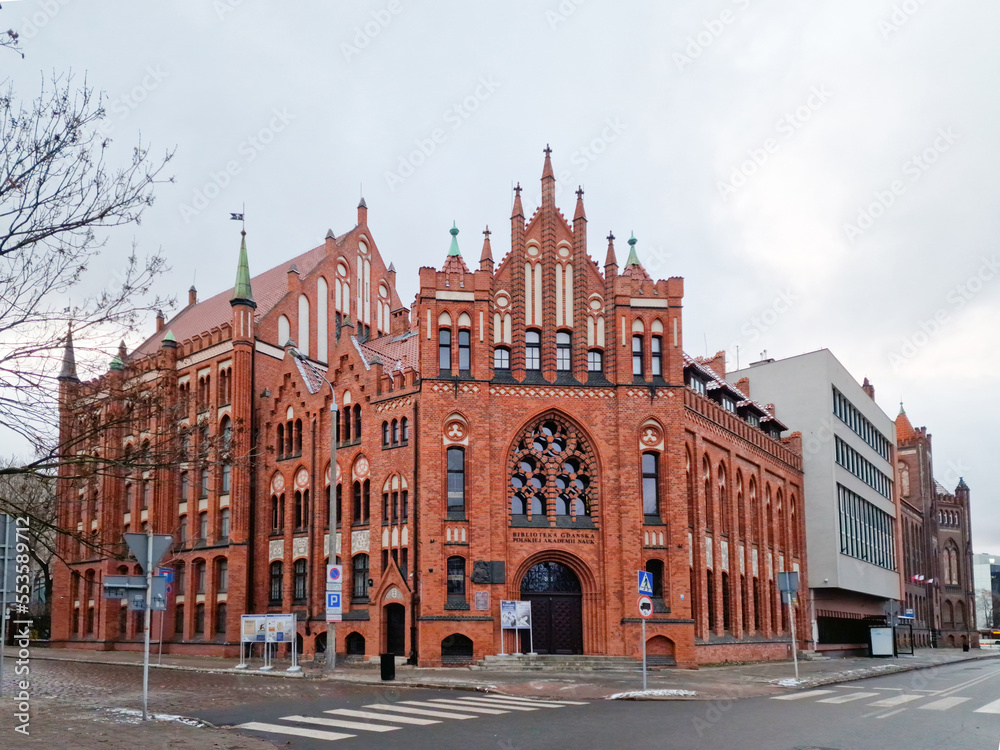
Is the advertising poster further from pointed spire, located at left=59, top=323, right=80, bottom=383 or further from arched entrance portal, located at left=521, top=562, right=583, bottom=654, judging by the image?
pointed spire, located at left=59, top=323, right=80, bottom=383

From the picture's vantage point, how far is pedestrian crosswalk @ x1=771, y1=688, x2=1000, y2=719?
20203mm

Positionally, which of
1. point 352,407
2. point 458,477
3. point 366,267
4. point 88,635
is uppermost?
point 366,267

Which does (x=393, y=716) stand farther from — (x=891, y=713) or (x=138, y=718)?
(x=891, y=713)

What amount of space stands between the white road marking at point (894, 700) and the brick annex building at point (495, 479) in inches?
443

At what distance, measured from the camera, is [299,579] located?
40.3 meters

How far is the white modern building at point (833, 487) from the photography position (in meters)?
53.2

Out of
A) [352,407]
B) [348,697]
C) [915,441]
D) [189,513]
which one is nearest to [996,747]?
[348,697]

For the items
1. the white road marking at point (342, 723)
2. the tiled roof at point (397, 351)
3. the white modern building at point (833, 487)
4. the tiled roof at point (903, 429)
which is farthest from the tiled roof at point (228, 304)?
the tiled roof at point (903, 429)

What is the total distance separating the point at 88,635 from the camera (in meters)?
48.9

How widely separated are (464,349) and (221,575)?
53.9ft

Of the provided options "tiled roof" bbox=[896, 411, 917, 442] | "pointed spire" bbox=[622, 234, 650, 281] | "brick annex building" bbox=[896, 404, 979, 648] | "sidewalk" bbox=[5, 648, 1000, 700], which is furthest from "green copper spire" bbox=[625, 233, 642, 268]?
"tiled roof" bbox=[896, 411, 917, 442]

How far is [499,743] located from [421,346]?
22.5 m

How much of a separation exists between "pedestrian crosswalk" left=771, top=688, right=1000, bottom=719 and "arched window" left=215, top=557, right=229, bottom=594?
26.4m

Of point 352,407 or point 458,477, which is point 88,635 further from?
point 458,477
